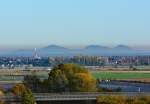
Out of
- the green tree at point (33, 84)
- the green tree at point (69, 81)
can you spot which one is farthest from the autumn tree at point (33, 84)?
the green tree at point (69, 81)

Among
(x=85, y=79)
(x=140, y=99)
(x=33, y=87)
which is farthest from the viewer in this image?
(x=33, y=87)

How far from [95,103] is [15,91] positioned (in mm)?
8334

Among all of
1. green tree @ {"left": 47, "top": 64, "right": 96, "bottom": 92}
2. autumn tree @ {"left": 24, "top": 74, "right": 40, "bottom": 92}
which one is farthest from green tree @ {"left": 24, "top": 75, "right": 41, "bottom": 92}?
green tree @ {"left": 47, "top": 64, "right": 96, "bottom": 92}

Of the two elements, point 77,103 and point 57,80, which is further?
point 57,80

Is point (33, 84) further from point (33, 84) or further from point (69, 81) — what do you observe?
point (69, 81)

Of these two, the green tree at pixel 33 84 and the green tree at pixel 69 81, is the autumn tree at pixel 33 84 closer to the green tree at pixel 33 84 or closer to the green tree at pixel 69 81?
the green tree at pixel 33 84

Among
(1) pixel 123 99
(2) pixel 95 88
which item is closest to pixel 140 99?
(1) pixel 123 99

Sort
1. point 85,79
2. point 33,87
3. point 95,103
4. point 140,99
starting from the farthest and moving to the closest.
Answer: point 33,87
point 85,79
point 95,103
point 140,99

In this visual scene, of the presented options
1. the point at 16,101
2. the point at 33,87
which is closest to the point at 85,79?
the point at 33,87

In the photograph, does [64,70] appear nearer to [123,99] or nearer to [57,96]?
[57,96]

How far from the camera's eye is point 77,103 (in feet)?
190

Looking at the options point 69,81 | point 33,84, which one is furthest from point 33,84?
point 69,81

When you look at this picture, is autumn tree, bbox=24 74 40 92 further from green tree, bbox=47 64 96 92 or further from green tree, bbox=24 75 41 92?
green tree, bbox=47 64 96 92

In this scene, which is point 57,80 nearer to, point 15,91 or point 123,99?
point 15,91
